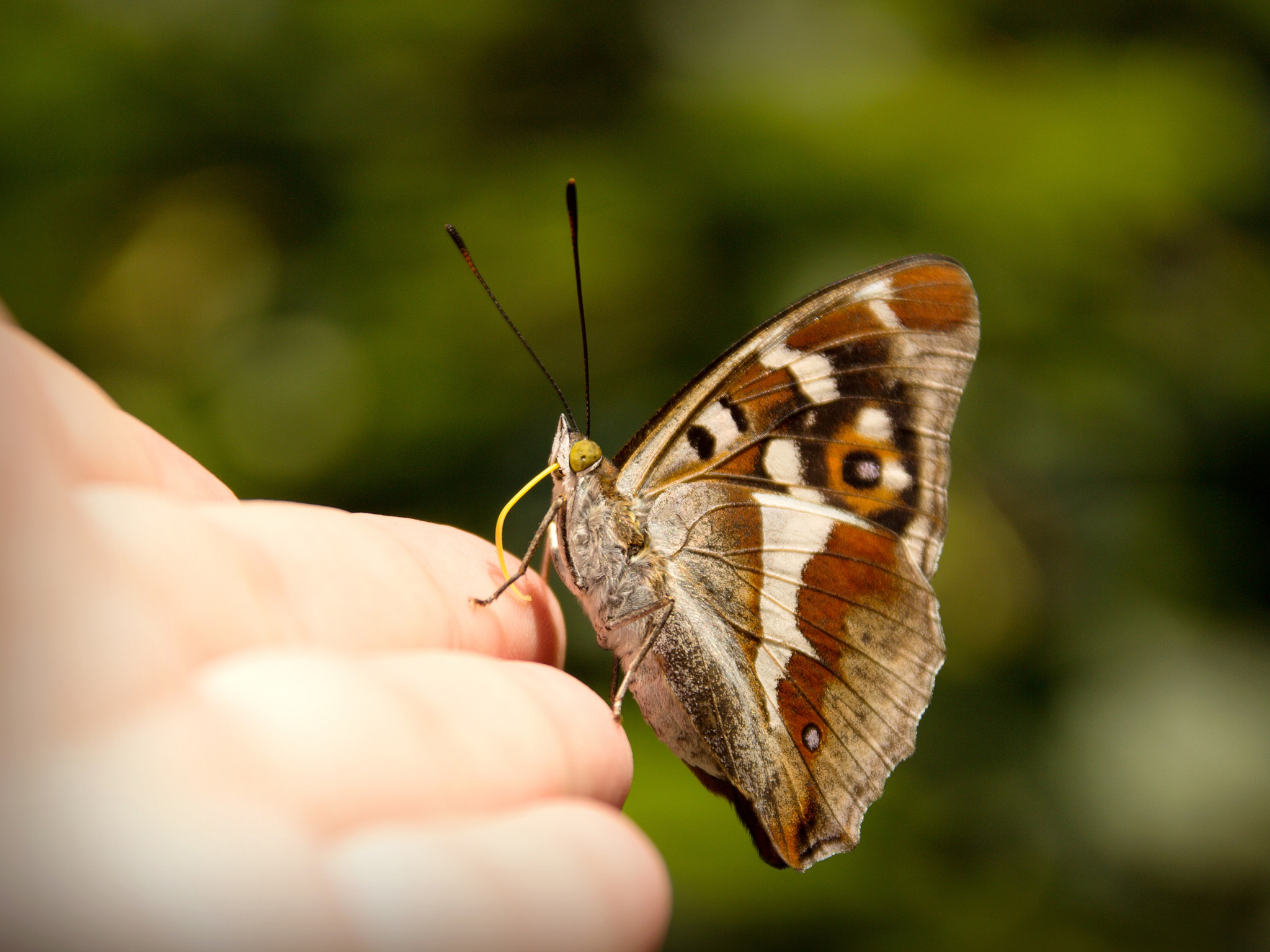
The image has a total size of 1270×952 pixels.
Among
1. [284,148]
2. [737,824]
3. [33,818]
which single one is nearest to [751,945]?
[737,824]

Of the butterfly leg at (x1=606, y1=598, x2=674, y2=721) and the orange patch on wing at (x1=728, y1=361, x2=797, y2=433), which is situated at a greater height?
Result: the orange patch on wing at (x1=728, y1=361, x2=797, y2=433)

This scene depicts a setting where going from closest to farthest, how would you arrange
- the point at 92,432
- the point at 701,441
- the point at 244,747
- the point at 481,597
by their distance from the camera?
1. the point at 244,747
2. the point at 92,432
3. the point at 481,597
4. the point at 701,441

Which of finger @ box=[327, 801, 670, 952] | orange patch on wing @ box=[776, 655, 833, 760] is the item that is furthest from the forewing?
finger @ box=[327, 801, 670, 952]

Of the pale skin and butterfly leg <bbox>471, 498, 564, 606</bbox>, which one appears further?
butterfly leg <bbox>471, 498, 564, 606</bbox>

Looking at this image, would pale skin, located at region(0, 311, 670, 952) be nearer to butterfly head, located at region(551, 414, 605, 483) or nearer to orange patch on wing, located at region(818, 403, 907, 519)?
butterfly head, located at region(551, 414, 605, 483)

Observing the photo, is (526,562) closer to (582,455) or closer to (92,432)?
(582,455)

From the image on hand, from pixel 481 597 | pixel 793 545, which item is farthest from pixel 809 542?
pixel 481 597

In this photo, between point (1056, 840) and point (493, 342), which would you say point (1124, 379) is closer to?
point (1056, 840)
